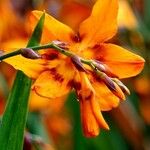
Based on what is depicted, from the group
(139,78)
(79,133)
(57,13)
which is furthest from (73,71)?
(57,13)

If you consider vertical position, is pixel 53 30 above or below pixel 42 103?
below

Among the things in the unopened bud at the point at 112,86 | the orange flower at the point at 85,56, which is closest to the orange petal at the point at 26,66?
the orange flower at the point at 85,56

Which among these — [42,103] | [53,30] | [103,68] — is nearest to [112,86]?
[103,68]

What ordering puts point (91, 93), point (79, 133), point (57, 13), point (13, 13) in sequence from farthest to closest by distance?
point (57, 13)
point (13, 13)
point (79, 133)
point (91, 93)

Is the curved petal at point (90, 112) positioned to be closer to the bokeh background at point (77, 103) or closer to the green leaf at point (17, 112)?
the green leaf at point (17, 112)

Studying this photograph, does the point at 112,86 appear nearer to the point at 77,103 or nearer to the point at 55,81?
the point at 55,81

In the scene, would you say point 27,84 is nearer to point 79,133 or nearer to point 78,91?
point 78,91

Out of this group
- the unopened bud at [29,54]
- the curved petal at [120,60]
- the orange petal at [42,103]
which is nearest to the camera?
the unopened bud at [29,54]
